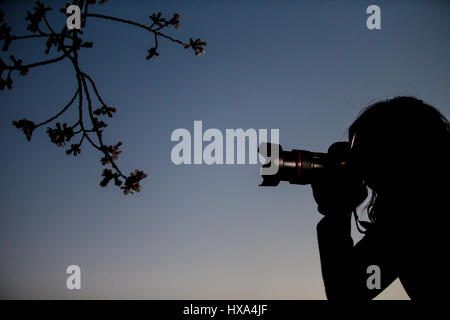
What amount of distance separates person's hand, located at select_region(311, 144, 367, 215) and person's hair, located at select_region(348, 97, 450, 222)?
9.5 inches

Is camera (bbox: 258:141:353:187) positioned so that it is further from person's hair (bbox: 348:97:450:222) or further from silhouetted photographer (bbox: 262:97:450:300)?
person's hair (bbox: 348:97:450:222)

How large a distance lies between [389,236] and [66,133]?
1.92 metres

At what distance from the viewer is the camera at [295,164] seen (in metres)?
1.65

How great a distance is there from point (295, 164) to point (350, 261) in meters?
0.65

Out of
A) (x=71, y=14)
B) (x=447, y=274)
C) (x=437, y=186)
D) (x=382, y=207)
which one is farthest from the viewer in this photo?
(x=71, y=14)

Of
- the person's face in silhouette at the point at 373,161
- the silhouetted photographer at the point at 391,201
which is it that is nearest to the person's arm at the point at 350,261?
the silhouetted photographer at the point at 391,201

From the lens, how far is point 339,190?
1487 millimetres

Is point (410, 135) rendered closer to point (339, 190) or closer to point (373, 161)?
point (373, 161)

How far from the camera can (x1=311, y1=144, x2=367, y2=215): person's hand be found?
146 centimetres

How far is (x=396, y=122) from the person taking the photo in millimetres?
1221

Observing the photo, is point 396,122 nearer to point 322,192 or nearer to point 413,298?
point 322,192

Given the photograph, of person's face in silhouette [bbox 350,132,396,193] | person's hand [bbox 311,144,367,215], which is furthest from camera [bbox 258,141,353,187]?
person's face in silhouette [bbox 350,132,396,193]
